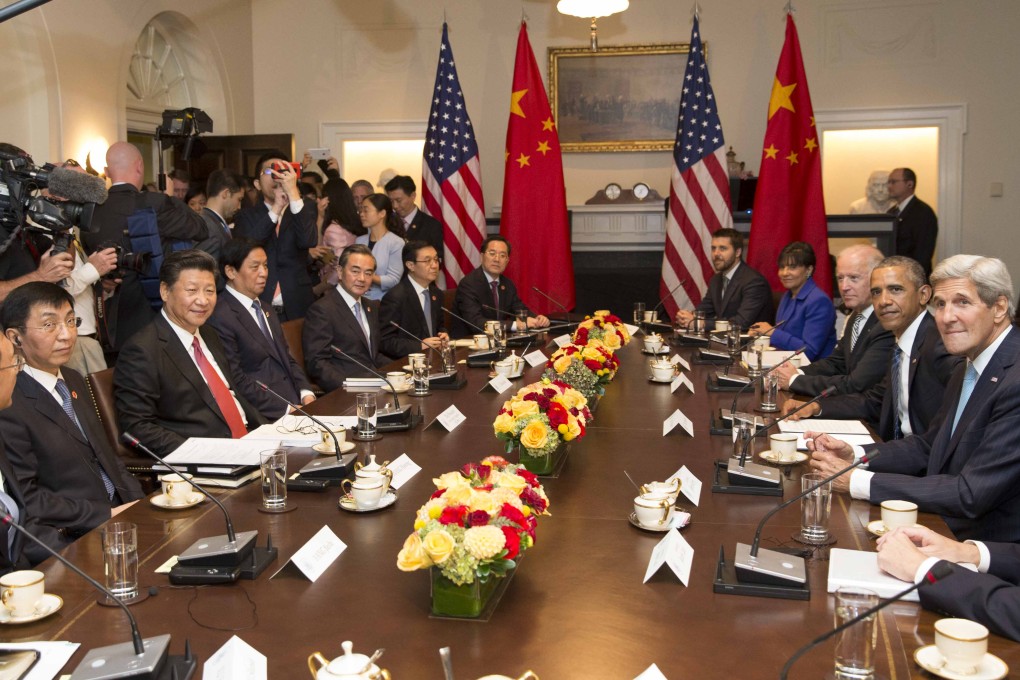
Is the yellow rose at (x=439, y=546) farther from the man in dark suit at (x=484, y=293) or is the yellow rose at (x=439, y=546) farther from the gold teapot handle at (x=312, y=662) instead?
the man in dark suit at (x=484, y=293)

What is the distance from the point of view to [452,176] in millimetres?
8383

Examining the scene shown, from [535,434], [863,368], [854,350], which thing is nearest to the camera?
[535,434]

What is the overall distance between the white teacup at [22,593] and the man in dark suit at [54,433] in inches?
31.1

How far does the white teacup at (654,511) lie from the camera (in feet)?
7.13

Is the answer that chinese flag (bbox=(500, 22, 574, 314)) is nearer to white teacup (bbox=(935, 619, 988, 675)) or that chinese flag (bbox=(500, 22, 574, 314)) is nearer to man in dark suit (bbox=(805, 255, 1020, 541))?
man in dark suit (bbox=(805, 255, 1020, 541))

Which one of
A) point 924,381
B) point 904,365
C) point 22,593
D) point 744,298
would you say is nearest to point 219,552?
point 22,593

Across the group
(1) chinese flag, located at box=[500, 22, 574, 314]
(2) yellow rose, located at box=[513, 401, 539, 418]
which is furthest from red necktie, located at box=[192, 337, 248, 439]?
(1) chinese flag, located at box=[500, 22, 574, 314]

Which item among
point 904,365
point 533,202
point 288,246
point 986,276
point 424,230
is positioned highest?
point 533,202

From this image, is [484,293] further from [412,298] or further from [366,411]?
[366,411]

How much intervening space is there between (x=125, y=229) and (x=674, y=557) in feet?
12.5

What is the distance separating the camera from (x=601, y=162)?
31.7 feet

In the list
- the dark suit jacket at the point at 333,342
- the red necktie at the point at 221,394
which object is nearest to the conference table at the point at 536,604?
the red necktie at the point at 221,394

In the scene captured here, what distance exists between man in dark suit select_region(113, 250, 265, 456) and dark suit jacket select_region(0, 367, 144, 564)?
0.37 m

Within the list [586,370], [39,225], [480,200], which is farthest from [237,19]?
[586,370]
